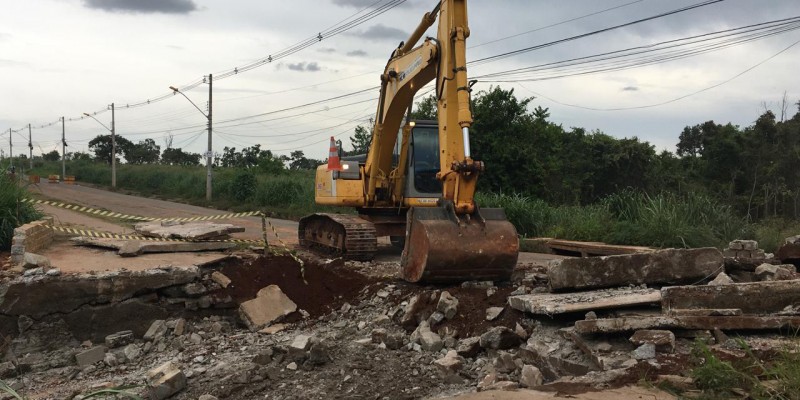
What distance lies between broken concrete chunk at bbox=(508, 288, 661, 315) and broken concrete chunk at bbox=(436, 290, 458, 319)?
0.68 metres

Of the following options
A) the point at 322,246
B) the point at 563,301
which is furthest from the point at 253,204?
the point at 563,301

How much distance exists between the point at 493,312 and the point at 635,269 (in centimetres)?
155

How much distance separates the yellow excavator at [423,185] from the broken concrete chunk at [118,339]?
3.72m

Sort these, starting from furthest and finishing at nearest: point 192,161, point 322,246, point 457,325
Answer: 1. point 192,161
2. point 322,246
3. point 457,325

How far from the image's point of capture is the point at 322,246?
12.2m

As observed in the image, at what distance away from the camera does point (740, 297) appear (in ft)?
17.9

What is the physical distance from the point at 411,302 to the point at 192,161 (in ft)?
222

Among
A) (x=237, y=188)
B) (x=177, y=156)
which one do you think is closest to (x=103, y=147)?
(x=177, y=156)

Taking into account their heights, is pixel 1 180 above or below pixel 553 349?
above

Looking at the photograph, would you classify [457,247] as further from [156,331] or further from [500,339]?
[156,331]

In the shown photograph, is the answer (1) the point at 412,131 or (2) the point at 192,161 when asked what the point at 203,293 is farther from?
(2) the point at 192,161

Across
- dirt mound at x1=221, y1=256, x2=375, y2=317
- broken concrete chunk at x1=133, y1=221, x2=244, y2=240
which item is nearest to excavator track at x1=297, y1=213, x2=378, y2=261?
dirt mound at x1=221, y1=256, x2=375, y2=317

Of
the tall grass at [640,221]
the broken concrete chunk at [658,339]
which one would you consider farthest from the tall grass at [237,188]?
the broken concrete chunk at [658,339]

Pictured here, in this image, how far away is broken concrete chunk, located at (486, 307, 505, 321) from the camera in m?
6.20
